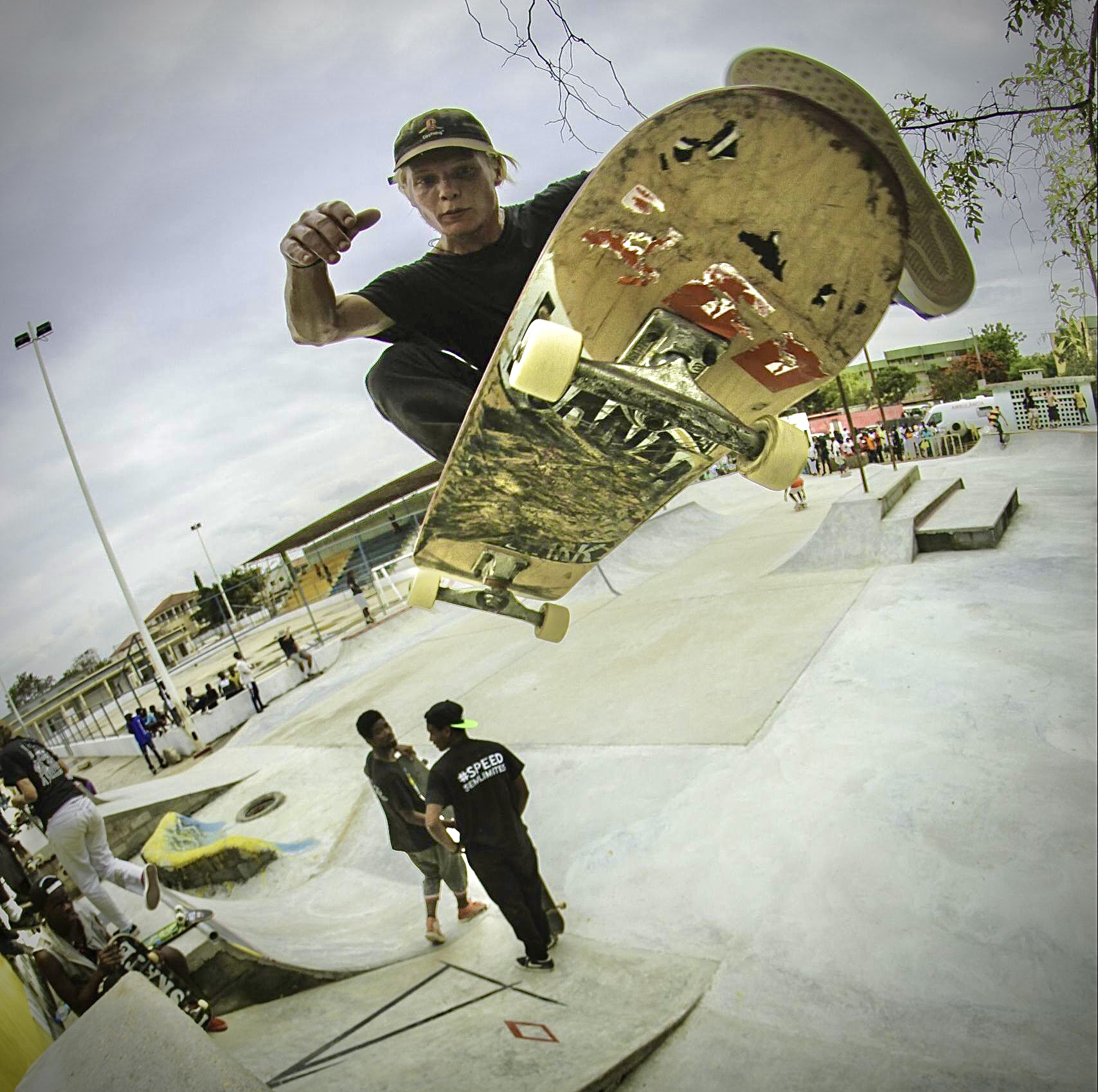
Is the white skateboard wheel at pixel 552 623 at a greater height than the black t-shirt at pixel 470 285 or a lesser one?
lesser

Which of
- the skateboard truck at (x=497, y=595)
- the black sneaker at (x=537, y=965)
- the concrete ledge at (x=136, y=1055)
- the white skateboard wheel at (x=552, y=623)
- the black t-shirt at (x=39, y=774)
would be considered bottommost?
the black sneaker at (x=537, y=965)

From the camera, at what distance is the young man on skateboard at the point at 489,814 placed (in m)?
3.70

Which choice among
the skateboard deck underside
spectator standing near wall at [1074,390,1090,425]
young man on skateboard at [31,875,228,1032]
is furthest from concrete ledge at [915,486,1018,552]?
spectator standing near wall at [1074,390,1090,425]

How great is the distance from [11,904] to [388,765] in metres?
2.69

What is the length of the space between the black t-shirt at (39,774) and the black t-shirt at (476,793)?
257 cm

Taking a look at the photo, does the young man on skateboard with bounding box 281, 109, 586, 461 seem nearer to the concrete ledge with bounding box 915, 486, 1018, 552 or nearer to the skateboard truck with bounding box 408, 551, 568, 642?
the skateboard truck with bounding box 408, 551, 568, 642

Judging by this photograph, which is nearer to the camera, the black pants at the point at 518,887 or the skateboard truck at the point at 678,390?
the skateboard truck at the point at 678,390

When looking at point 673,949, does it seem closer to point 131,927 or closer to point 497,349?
point 131,927

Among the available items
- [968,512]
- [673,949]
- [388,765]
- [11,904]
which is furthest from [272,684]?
[968,512]

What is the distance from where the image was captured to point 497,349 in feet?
3.67

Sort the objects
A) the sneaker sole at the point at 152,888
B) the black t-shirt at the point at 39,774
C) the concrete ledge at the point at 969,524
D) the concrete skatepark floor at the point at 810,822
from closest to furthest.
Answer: the concrete skatepark floor at the point at 810,822 < the black t-shirt at the point at 39,774 < the sneaker sole at the point at 152,888 < the concrete ledge at the point at 969,524

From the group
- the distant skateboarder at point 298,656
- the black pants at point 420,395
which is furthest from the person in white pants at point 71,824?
the distant skateboarder at point 298,656

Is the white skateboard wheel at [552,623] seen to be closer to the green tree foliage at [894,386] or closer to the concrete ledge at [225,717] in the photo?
the concrete ledge at [225,717]

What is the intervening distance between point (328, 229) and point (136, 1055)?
224 cm
